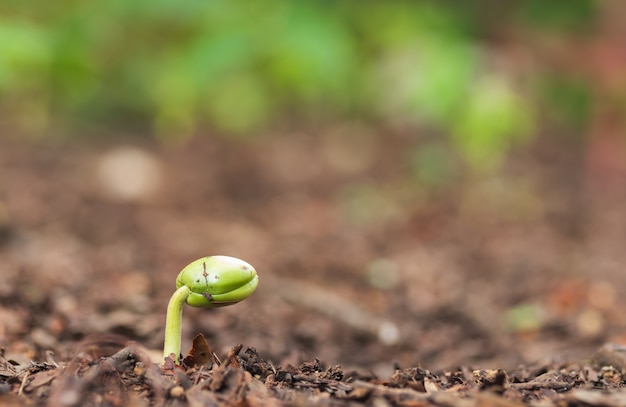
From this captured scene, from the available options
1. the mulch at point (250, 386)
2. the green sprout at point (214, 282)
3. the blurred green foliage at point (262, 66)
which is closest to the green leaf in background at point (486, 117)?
the blurred green foliage at point (262, 66)

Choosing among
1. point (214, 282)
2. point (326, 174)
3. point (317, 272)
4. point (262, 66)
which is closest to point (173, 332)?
point (214, 282)

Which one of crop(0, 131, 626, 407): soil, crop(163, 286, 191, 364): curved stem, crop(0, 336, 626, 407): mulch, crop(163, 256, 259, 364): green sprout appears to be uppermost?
crop(0, 131, 626, 407): soil

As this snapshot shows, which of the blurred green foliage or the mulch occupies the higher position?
the blurred green foliage

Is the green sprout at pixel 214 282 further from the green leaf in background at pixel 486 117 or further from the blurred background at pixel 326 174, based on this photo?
the green leaf in background at pixel 486 117

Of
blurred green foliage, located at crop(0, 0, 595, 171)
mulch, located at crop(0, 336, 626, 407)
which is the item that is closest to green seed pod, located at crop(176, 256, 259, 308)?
mulch, located at crop(0, 336, 626, 407)

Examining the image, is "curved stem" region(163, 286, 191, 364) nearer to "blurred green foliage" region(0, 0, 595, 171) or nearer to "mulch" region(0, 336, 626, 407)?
"mulch" region(0, 336, 626, 407)

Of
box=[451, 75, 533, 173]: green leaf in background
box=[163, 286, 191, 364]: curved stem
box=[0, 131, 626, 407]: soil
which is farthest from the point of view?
box=[451, 75, 533, 173]: green leaf in background

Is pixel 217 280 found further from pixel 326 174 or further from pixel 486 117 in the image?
pixel 326 174

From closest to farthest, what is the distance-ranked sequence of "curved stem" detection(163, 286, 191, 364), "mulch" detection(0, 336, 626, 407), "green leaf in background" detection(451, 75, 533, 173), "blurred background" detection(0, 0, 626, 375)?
"mulch" detection(0, 336, 626, 407), "curved stem" detection(163, 286, 191, 364), "blurred background" detection(0, 0, 626, 375), "green leaf in background" detection(451, 75, 533, 173)
